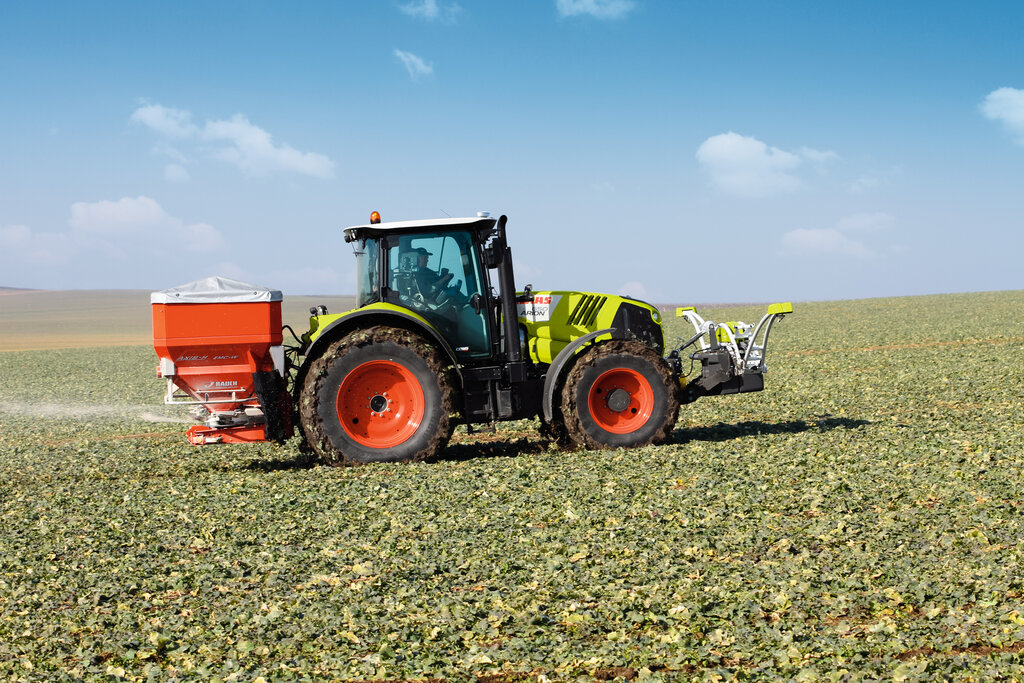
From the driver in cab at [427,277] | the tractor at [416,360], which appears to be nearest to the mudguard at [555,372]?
the tractor at [416,360]

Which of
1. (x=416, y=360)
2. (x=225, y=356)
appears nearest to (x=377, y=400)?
(x=416, y=360)

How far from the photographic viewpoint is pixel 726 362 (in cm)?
1073

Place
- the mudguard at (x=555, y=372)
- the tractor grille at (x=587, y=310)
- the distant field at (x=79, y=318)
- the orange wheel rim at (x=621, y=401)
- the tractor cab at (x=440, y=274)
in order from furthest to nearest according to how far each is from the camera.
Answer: the distant field at (x=79, y=318), the tractor grille at (x=587, y=310), the orange wheel rim at (x=621, y=401), the mudguard at (x=555, y=372), the tractor cab at (x=440, y=274)

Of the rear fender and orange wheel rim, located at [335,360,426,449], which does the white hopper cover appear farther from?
orange wheel rim, located at [335,360,426,449]

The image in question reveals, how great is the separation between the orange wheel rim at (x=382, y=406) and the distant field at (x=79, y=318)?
27585 millimetres

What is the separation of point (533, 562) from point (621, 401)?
3.81 m

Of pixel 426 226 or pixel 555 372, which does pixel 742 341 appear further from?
pixel 426 226

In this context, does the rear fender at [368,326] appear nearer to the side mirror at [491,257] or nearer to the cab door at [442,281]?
the cab door at [442,281]

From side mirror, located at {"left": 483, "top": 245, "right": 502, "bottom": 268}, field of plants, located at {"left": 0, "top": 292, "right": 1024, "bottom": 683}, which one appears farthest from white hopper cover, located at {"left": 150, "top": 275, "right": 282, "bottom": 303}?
side mirror, located at {"left": 483, "top": 245, "right": 502, "bottom": 268}

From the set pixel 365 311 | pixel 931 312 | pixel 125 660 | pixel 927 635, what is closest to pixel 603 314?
pixel 365 311

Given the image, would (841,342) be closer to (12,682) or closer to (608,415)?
(608,415)

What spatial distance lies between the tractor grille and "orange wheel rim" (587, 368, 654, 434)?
2.88ft

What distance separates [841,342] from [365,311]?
829 inches

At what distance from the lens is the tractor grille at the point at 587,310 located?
1048 cm
